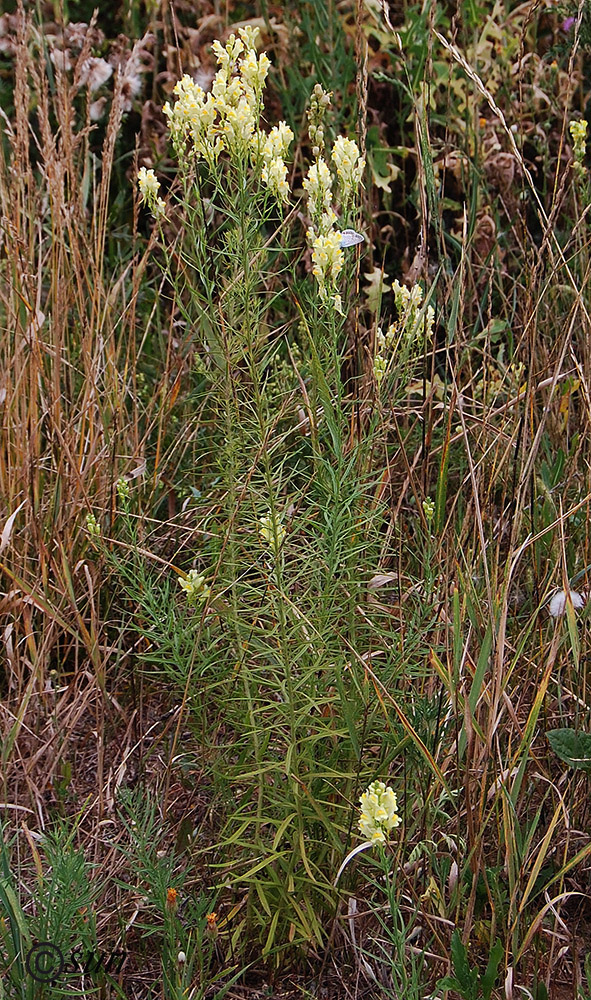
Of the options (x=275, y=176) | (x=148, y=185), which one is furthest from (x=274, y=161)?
(x=148, y=185)

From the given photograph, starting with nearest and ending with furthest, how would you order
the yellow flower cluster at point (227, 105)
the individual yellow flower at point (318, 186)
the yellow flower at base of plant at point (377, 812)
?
the yellow flower at base of plant at point (377, 812) → the yellow flower cluster at point (227, 105) → the individual yellow flower at point (318, 186)

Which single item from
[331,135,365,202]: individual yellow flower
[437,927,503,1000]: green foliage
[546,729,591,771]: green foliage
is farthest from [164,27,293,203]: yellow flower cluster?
[437,927,503,1000]: green foliage

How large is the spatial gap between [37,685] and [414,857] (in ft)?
2.99

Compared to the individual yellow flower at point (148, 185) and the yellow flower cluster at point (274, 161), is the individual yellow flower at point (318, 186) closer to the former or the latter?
the yellow flower cluster at point (274, 161)

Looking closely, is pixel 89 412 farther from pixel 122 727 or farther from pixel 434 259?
pixel 434 259

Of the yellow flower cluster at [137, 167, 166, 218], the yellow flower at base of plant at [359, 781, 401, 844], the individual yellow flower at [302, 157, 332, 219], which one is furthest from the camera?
the yellow flower cluster at [137, 167, 166, 218]

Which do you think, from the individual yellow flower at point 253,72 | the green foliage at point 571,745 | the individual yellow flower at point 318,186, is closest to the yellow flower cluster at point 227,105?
the individual yellow flower at point 253,72

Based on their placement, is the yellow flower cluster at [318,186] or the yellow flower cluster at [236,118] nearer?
the yellow flower cluster at [236,118]

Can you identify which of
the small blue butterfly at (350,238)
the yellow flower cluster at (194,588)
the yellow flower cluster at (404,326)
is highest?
the small blue butterfly at (350,238)

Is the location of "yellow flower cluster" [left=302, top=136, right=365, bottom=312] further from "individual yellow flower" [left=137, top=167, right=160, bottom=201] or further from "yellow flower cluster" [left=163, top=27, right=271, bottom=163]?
"individual yellow flower" [left=137, top=167, right=160, bottom=201]

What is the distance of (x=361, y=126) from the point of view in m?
1.61

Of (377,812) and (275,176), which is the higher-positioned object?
(275,176)

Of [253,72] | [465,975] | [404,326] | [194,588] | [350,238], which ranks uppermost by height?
[253,72]

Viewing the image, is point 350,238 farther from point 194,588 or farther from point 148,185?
point 194,588
